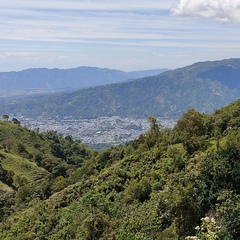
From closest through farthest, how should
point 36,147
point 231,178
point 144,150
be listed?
1. point 231,178
2. point 144,150
3. point 36,147

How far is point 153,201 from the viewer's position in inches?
1201

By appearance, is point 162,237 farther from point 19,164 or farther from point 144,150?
point 19,164

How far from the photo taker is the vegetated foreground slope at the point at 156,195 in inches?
882

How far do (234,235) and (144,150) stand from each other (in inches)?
1178

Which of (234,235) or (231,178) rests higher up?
(231,178)

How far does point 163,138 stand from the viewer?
4956 centimetres

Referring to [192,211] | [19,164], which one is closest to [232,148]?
[192,211]

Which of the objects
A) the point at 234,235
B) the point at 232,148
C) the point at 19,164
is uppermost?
the point at 232,148

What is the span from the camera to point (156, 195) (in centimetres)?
3148

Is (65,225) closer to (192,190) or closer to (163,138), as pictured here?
(192,190)

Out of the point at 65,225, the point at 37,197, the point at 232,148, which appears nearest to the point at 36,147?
the point at 37,197

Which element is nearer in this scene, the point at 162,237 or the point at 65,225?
the point at 162,237

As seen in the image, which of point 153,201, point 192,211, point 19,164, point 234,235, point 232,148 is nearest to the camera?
point 234,235

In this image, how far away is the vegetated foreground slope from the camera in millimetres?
22406
